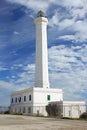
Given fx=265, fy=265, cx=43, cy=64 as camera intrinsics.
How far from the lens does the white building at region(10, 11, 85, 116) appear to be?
45.3 m

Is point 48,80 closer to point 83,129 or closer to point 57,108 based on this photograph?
point 57,108

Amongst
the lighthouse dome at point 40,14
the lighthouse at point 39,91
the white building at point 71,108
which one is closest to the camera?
the white building at point 71,108

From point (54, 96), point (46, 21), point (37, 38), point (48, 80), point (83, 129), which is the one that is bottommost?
point (83, 129)

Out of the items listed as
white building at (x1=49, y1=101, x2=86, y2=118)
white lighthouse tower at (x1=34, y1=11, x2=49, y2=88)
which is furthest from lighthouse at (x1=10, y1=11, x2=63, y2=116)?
white building at (x1=49, y1=101, x2=86, y2=118)

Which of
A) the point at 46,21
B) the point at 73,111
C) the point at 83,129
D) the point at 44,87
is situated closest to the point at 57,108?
the point at 73,111

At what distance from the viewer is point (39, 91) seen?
45.9 meters

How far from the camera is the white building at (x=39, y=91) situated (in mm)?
45281

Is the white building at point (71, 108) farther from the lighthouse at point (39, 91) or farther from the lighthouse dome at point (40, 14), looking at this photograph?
the lighthouse dome at point (40, 14)

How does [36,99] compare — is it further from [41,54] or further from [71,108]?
[41,54]

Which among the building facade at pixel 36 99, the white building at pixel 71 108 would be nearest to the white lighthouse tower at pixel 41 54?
the building facade at pixel 36 99

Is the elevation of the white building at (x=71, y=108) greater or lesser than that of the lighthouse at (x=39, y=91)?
lesser

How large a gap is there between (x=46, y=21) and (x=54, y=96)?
49.1 feet

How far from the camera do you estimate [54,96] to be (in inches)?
1863

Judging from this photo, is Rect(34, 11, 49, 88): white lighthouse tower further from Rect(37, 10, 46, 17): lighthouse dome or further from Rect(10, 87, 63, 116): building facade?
Rect(10, 87, 63, 116): building facade
